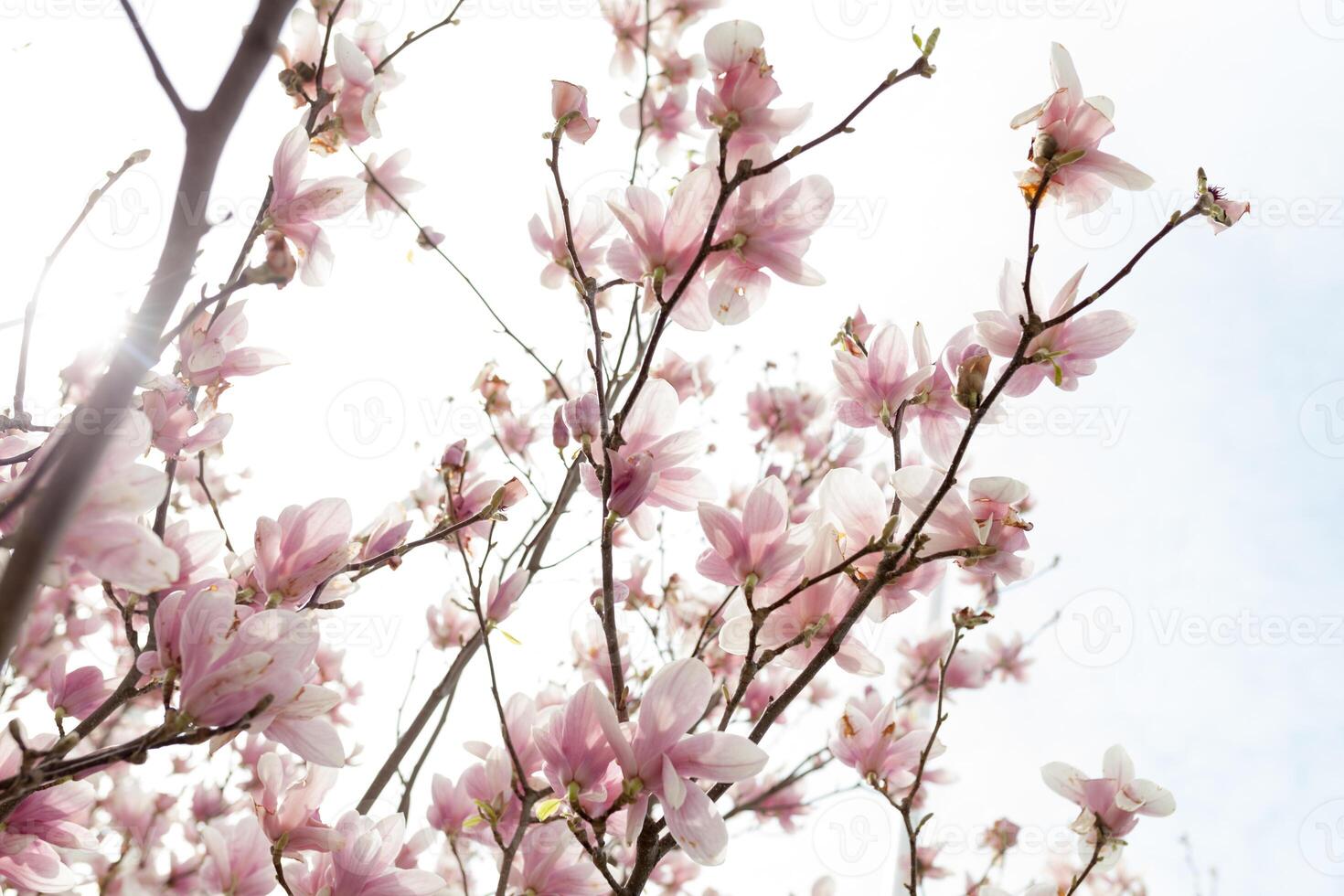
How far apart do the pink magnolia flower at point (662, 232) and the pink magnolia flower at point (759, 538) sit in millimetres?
295

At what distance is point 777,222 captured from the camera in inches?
40.7

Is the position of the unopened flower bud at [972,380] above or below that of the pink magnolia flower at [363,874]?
above

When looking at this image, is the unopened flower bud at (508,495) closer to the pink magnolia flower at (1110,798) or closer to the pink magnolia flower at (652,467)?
the pink magnolia flower at (652,467)

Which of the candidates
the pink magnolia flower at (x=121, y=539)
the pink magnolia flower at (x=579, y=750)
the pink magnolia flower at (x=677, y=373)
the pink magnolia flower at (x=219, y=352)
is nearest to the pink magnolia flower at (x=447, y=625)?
the pink magnolia flower at (x=677, y=373)

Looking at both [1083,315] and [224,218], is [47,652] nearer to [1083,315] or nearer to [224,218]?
[224,218]

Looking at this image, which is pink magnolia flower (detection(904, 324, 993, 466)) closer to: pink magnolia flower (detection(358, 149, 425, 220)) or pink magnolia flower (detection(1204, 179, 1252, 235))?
pink magnolia flower (detection(1204, 179, 1252, 235))

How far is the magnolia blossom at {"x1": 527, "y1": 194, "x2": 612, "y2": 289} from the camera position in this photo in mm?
1385

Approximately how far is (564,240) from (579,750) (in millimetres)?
898

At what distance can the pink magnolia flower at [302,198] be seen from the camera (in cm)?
115

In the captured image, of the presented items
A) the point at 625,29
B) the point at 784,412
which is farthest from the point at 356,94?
the point at 784,412

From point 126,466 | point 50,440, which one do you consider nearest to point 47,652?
point 50,440

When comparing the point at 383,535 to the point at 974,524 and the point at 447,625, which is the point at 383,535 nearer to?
the point at 974,524

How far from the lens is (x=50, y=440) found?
0.78 meters

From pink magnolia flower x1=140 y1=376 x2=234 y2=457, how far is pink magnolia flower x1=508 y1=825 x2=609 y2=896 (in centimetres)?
75
